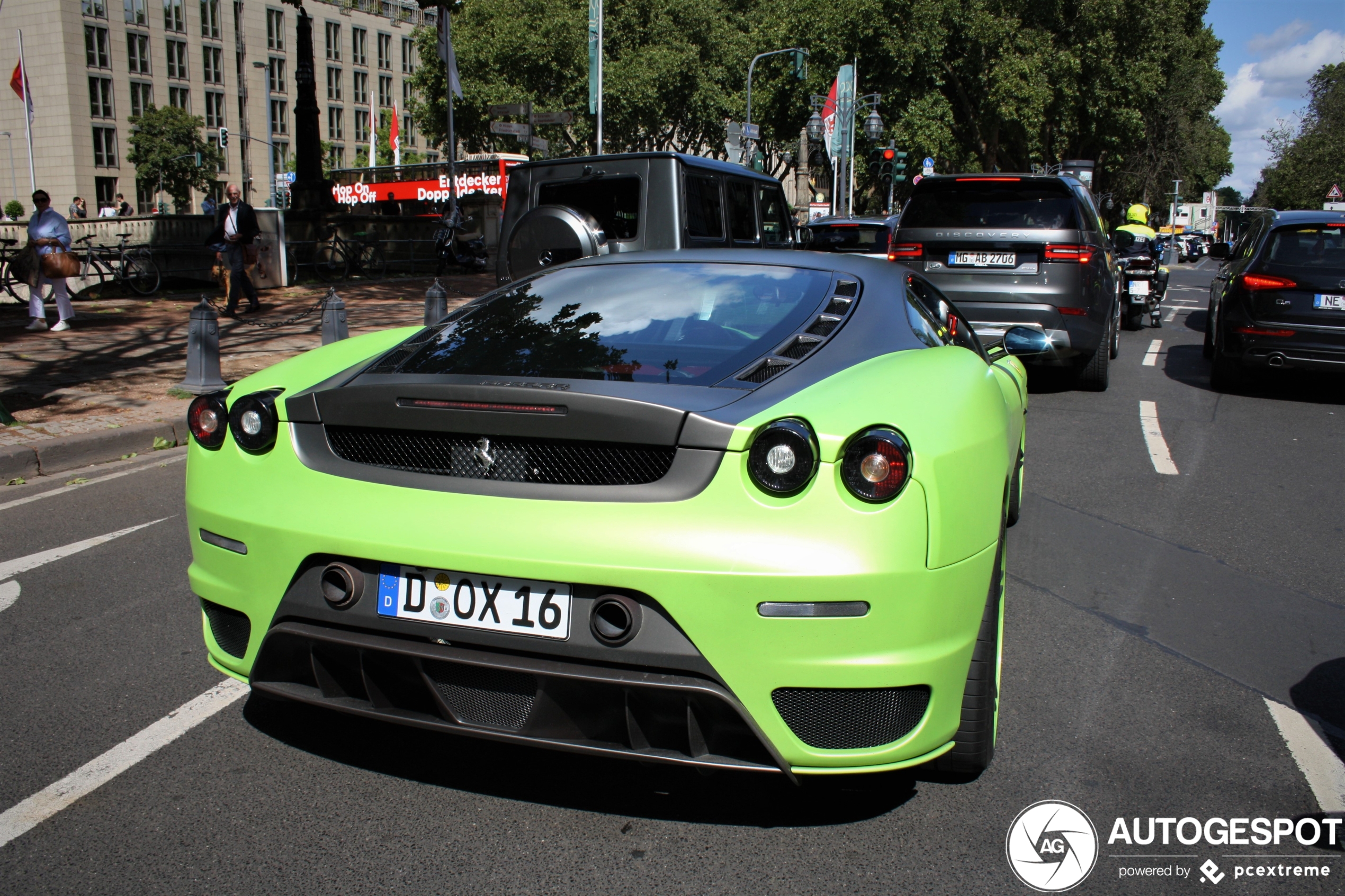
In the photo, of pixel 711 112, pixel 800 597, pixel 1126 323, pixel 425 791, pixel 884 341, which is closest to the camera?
pixel 800 597

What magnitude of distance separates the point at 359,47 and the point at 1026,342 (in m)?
99.2

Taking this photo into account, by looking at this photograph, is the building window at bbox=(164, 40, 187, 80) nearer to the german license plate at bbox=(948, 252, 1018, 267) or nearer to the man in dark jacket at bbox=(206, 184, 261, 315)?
the man in dark jacket at bbox=(206, 184, 261, 315)

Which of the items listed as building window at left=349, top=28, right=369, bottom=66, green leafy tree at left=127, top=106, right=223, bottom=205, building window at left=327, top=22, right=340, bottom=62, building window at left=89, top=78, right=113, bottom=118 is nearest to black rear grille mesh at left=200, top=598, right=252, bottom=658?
green leafy tree at left=127, top=106, right=223, bottom=205

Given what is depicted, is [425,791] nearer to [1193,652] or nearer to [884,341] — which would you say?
[884,341]

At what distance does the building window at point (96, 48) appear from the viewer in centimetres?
7269

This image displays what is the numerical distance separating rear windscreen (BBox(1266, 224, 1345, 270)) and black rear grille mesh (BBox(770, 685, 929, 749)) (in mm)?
8847

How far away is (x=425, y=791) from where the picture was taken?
2762 mm

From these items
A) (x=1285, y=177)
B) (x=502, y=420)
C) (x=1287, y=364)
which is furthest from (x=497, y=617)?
(x=1285, y=177)

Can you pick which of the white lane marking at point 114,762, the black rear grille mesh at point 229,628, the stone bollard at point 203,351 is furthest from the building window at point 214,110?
the black rear grille mesh at point 229,628

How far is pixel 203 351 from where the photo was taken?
8.87 metres

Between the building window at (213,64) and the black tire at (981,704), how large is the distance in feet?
295

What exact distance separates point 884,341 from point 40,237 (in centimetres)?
1251

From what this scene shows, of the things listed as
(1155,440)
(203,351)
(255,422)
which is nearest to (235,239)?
(203,351)

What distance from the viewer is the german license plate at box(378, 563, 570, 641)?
89.9 inches
